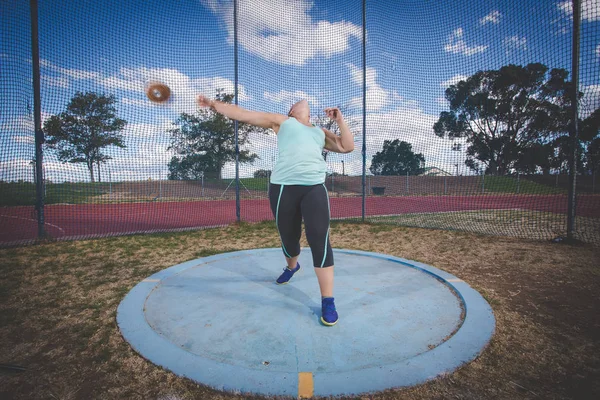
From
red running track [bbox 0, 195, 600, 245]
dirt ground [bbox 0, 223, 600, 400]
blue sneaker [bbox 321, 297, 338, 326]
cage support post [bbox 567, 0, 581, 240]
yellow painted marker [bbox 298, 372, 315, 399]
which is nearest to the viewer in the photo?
yellow painted marker [bbox 298, 372, 315, 399]

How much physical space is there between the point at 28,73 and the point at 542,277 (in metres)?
8.49

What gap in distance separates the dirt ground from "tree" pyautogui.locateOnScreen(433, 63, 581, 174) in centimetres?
428

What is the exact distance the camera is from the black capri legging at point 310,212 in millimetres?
2203

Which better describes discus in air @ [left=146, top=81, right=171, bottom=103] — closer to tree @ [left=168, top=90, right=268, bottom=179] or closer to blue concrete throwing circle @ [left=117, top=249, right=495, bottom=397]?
blue concrete throwing circle @ [left=117, top=249, right=495, bottom=397]

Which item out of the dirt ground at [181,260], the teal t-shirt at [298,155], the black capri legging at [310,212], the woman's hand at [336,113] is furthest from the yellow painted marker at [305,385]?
the woman's hand at [336,113]

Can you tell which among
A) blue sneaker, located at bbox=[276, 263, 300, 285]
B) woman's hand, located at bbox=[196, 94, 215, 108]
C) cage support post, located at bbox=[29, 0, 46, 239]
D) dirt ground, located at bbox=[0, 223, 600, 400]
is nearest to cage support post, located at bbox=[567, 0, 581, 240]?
dirt ground, located at bbox=[0, 223, 600, 400]

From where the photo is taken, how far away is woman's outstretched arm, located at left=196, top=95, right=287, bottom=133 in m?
2.16

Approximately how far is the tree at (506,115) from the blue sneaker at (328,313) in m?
6.63

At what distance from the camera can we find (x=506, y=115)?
1050 centimetres

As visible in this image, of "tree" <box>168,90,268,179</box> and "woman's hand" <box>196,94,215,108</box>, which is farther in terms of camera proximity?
"tree" <box>168,90,268,179</box>

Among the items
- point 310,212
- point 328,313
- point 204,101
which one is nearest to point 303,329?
point 328,313

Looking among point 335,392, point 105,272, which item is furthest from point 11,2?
point 335,392

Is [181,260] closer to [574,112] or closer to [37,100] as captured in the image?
[37,100]

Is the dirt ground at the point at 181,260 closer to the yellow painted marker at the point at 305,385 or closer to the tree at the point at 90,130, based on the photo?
the yellow painted marker at the point at 305,385
